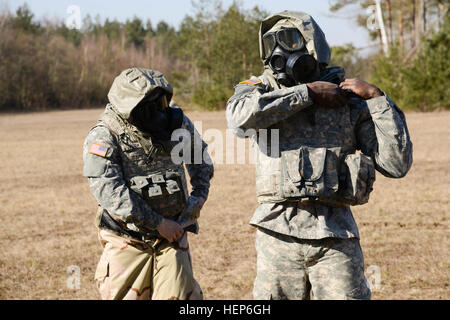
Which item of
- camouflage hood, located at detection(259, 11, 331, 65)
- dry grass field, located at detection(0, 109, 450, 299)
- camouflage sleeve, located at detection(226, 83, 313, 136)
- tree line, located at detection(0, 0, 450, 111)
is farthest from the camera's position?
tree line, located at detection(0, 0, 450, 111)

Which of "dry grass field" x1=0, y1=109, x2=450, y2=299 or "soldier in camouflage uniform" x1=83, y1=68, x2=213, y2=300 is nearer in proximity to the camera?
"soldier in camouflage uniform" x1=83, y1=68, x2=213, y2=300

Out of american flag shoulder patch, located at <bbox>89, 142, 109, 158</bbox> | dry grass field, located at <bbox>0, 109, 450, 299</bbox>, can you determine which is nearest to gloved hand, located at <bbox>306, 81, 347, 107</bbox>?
american flag shoulder patch, located at <bbox>89, 142, 109, 158</bbox>

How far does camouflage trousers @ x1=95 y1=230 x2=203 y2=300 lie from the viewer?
9.72 ft

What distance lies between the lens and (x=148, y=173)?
3156 millimetres

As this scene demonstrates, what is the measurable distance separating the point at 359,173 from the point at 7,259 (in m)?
4.66

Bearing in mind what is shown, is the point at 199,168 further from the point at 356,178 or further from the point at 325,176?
the point at 356,178

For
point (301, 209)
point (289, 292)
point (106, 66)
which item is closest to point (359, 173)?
point (301, 209)

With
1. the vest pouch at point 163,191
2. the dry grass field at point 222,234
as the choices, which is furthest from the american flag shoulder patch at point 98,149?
the dry grass field at point 222,234

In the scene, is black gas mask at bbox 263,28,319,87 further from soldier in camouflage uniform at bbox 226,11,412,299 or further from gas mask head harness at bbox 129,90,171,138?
gas mask head harness at bbox 129,90,171,138

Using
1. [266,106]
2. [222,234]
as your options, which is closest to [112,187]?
[266,106]

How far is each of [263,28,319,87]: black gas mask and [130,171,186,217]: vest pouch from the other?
82 cm

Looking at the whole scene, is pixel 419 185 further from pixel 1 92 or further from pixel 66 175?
pixel 1 92

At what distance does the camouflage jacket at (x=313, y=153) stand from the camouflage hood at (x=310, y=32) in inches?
11.1

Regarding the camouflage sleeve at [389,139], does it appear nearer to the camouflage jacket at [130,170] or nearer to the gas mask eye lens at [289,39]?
the gas mask eye lens at [289,39]
